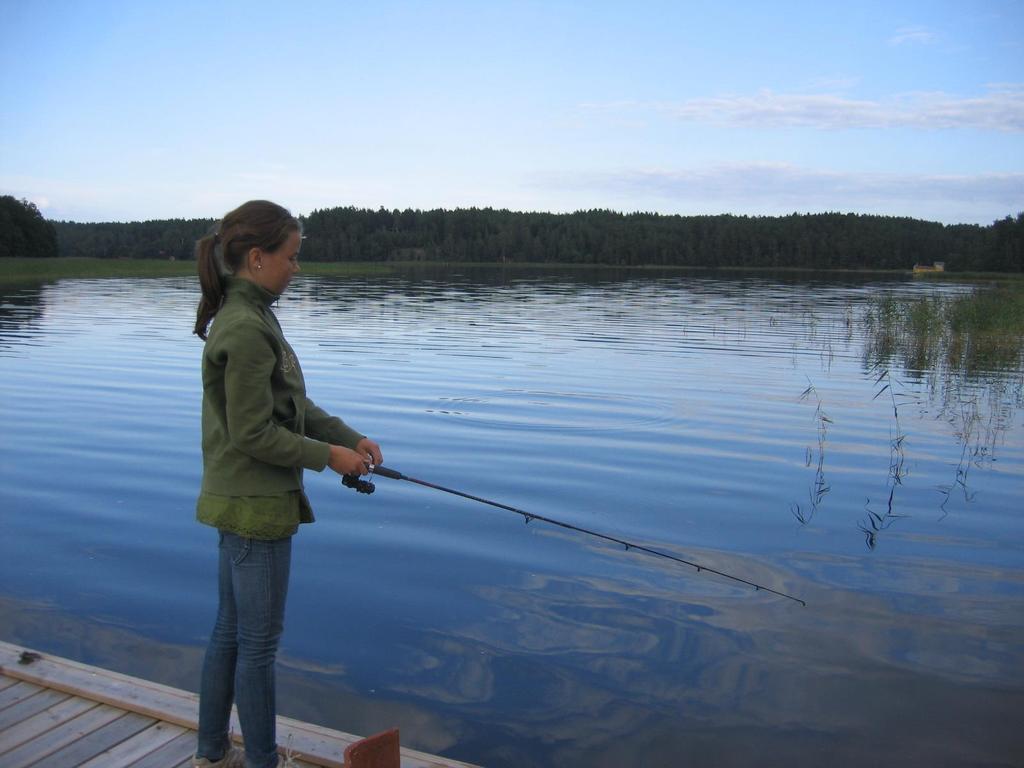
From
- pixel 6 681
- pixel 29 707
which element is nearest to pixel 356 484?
pixel 29 707

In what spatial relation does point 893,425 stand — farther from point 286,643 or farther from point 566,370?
point 286,643

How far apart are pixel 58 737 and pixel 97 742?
159 mm

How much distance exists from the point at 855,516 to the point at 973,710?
3.27 meters

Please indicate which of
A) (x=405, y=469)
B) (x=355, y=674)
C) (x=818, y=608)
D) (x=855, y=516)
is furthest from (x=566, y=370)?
(x=355, y=674)

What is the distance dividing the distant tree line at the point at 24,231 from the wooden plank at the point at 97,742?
85012 millimetres

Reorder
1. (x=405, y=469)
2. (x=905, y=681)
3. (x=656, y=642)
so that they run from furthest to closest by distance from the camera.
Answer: (x=405, y=469) → (x=656, y=642) → (x=905, y=681)

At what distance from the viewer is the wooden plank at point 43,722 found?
333 cm

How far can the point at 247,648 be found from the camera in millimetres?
3010

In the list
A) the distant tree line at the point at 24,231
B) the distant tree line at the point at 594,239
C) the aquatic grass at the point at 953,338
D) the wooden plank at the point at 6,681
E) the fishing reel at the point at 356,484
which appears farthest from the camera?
the distant tree line at the point at 594,239

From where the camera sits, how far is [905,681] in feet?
16.2

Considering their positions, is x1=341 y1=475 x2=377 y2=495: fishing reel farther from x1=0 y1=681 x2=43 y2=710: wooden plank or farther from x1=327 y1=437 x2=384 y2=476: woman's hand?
x1=0 y1=681 x2=43 y2=710: wooden plank

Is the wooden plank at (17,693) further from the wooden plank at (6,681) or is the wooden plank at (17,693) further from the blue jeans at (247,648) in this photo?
the blue jeans at (247,648)

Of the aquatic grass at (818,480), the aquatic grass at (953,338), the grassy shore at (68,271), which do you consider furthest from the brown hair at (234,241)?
the grassy shore at (68,271)

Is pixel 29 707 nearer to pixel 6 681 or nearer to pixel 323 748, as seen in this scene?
pixel 6 681
